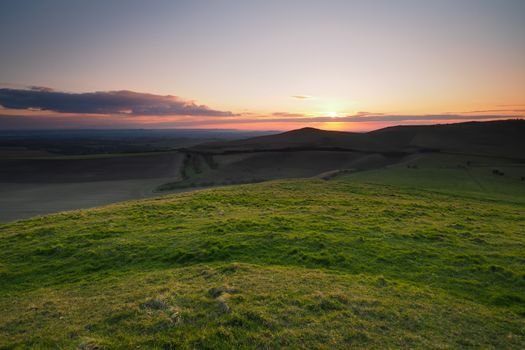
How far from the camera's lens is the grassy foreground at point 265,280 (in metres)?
8.70

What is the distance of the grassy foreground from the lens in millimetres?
8703

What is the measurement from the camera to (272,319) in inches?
363

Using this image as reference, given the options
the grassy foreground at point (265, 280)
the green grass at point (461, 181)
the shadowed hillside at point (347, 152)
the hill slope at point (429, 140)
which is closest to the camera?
the grassy foreground at point (265, 280)

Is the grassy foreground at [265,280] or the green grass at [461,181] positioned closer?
the grassy foreground at [265,280]

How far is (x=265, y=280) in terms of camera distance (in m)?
12.1

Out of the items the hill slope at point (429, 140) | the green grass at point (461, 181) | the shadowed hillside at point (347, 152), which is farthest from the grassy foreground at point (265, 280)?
the hill slope at point (429, 140)

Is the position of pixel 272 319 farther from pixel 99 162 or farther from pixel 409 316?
pixel 99 162

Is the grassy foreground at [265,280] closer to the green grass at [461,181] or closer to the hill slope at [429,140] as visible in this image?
the green grass at [461,181]

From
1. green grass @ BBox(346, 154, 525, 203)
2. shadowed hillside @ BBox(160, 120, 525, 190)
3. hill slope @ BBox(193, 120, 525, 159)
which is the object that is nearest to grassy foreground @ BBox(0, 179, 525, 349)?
green grass @ BBox(346, 154, 525, 203)

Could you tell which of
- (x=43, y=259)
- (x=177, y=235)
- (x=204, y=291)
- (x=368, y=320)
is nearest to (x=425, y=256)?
(x=368, y=320)

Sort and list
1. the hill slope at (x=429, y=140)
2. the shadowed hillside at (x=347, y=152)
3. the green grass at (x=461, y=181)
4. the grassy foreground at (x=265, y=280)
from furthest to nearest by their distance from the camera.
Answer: the hill slope at (x=429, y=140) < the shadowed hillside at (x=347, y=152) < the green grass at (x=461, y=181) < the grassy foreground at (x=265, y=280)

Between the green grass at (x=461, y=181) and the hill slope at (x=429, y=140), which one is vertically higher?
the hill slope at (x=429, y=140)

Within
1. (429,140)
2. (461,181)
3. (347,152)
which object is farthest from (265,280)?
(429,140)

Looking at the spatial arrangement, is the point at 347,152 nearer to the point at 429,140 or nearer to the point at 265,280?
the point at 429,140
